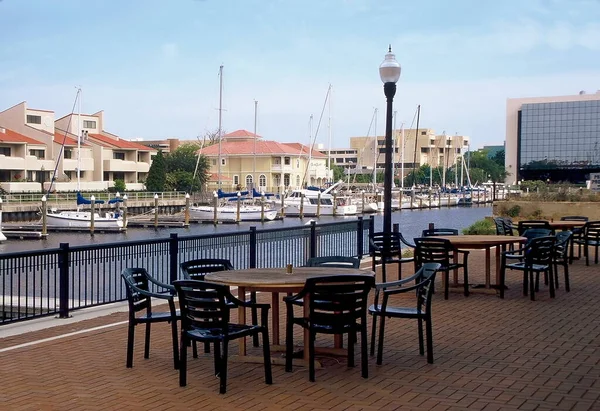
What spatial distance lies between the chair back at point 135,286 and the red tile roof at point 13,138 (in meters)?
68.0

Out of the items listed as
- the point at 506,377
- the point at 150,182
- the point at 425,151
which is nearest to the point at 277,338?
the point at 506,377

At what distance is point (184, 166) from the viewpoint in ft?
317

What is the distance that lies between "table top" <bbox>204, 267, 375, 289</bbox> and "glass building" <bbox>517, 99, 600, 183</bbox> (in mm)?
108824

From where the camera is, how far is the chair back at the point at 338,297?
25.1 feet

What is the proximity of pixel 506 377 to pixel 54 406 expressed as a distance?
4199 mm

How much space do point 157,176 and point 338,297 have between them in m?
79.8

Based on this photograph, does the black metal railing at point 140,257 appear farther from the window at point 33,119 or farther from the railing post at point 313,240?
the window at point 33,119

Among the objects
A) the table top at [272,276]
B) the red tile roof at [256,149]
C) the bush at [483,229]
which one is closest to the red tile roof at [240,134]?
the red tile roof at [256,149]

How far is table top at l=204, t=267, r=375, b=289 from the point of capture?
8055 millimetres

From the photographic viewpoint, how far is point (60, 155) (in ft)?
241

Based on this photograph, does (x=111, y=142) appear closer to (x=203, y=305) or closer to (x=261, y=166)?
(x=261, y=166)

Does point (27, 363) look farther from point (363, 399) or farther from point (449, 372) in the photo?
point (449, 372)

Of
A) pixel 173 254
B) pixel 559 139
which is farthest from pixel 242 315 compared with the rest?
pixel 559 139

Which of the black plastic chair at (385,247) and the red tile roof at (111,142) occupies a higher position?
the red tile roof at (111,142)
